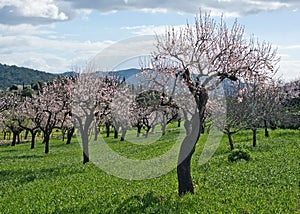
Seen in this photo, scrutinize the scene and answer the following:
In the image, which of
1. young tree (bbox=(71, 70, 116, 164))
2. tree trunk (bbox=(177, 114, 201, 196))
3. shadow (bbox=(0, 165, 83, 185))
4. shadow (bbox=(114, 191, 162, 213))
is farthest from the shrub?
young tree (bbox=(71, 70, 116, 164))

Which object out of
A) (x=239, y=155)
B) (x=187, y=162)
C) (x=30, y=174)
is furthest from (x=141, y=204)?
(x=30, y=174)

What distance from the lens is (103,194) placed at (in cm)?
1725

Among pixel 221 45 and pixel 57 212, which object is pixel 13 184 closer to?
pixel 57 212

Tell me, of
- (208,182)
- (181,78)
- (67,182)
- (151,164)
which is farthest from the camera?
(151,164)

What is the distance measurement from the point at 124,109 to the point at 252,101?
990 inches

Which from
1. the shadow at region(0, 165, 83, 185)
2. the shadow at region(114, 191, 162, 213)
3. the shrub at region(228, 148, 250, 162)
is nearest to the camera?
the shadow at region(114, 191, 162, 213)

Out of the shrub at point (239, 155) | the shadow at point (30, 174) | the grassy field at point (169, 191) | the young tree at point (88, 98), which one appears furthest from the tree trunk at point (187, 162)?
the young tree at point (88, 98)

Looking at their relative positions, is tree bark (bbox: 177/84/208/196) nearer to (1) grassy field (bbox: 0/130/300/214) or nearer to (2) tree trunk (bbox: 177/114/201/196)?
(2) tree trunk (bbox: 177/114/201/196)

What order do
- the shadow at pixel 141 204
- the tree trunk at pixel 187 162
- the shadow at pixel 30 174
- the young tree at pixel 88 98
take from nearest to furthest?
the shadow at pixel 141 204
the tree trunk at pixel 187 162
the shadow at pixel 30 174
the young tree at pixel 88 98

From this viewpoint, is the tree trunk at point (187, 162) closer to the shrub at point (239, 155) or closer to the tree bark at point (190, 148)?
the tree bark at point (190, 148)

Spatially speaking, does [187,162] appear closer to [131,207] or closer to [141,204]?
[141,204]

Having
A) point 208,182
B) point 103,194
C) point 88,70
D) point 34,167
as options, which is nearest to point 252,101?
point 88,70

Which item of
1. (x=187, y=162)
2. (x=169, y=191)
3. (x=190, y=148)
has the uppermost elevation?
(x=190, y=148)

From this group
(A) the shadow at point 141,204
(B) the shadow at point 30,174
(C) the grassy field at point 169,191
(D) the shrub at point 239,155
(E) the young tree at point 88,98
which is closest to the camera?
(A) the shadow at point 141,204
